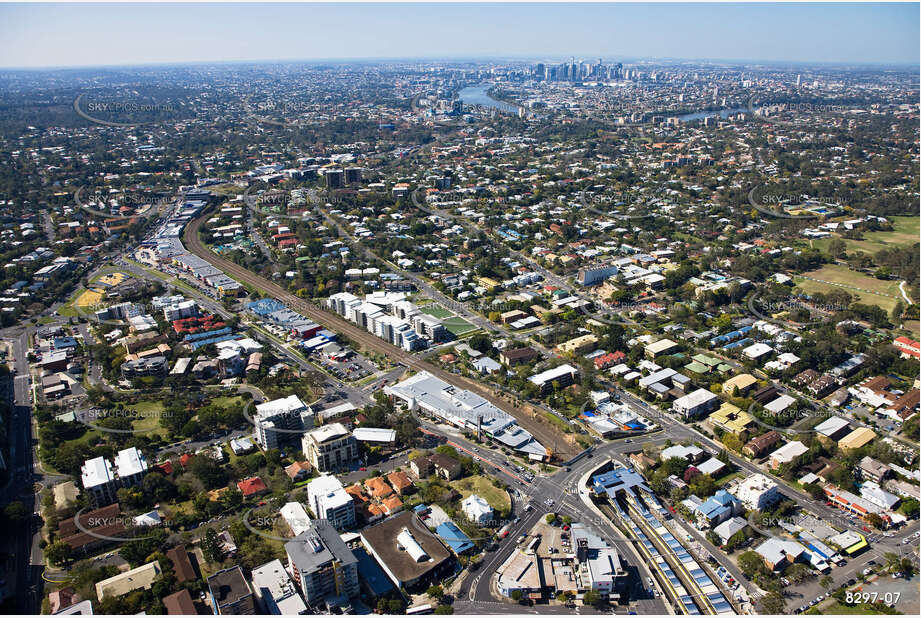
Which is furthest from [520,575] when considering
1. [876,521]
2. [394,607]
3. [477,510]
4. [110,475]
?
[110,475]

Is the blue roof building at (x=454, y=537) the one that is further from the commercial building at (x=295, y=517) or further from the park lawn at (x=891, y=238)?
the park lawn at (x=891, y=238)

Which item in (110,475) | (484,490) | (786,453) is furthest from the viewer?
(786,453)

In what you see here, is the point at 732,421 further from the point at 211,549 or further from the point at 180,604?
the point at 180,604

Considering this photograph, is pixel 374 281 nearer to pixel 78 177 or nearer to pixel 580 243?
pixel 580 243

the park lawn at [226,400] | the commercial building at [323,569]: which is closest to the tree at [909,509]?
the commercial building at [323,569]

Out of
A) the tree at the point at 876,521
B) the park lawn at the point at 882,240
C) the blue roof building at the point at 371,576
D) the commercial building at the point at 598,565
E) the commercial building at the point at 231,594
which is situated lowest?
the tree at the point at 876,521
